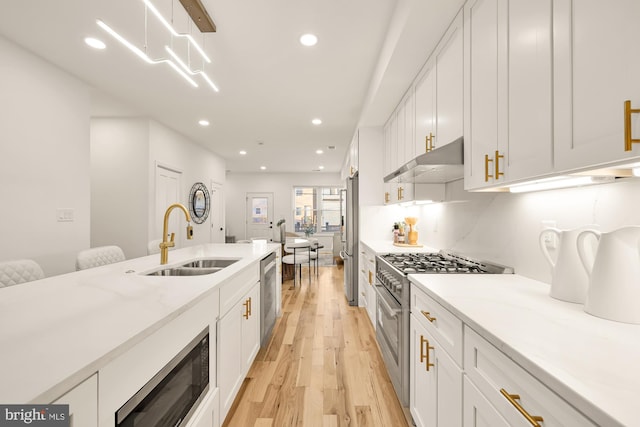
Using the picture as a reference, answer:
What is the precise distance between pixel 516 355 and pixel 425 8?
1803 mm

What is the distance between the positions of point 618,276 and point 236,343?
1.87m

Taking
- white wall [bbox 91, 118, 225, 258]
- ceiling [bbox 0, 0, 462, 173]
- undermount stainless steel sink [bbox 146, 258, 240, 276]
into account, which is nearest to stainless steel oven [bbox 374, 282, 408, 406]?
undermount stainless steel sink [bbox 146, 258, 240, 276]

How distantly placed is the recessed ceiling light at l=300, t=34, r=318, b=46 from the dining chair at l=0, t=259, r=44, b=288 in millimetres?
2658

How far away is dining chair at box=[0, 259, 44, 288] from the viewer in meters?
1.80

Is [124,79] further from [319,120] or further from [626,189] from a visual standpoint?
[626,189]

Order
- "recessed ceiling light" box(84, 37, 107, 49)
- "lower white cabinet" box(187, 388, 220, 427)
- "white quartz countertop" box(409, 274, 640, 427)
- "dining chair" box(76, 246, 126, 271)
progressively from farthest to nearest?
"recessed ceiling light" box(84, 37, 107, 49) → "dining chair" box(76, 246, 126, 271) → "lower white cabinet" box(187, 388, 220, 427) → "white quartz countertop" box(409, 274, 640, 427)

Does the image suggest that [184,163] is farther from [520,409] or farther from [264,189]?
[520,409]

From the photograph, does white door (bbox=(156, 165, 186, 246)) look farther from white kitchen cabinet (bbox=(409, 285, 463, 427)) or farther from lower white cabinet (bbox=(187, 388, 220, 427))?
white kitchen cabinet (bbox=(409, 285, 463, 427))

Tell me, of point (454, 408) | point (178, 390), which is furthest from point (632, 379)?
point (178, 390)

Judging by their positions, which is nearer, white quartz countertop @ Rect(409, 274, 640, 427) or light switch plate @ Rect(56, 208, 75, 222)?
white quartz countertop @ Rect(409, 274, 640, 427)

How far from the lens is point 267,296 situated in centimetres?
270

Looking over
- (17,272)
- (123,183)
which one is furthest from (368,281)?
(123,183)

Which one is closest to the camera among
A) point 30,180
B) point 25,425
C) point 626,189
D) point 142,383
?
point 25,425

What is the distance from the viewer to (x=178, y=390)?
1.11m
